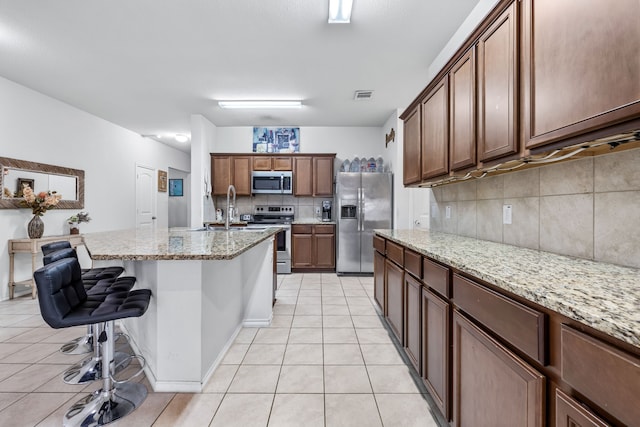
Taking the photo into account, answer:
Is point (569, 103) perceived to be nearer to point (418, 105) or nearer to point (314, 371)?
point (418, 105)

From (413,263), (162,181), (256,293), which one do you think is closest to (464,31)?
(413,263)

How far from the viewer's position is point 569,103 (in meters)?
1.05

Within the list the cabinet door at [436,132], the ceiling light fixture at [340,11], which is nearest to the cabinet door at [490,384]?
the cabinet door at [436,132]

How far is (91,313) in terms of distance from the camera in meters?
1.41

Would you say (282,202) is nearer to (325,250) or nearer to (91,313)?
(325,250)

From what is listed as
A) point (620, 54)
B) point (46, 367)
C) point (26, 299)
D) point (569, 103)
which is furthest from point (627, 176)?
point (26, 299)

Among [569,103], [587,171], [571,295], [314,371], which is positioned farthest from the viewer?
[314,371]

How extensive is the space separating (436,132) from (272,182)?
3466 millimetres

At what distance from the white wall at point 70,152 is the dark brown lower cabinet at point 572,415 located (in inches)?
204

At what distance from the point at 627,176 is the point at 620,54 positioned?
50 centimetres

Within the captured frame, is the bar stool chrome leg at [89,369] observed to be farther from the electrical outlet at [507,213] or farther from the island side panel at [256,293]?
the electrical outlet at [507,213]

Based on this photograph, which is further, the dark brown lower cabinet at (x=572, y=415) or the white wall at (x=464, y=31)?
the white wall at (x=464, y=31)

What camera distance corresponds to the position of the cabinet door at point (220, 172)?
207 inches

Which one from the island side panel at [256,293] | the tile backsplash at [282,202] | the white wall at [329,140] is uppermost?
the white wall at [329,140]
